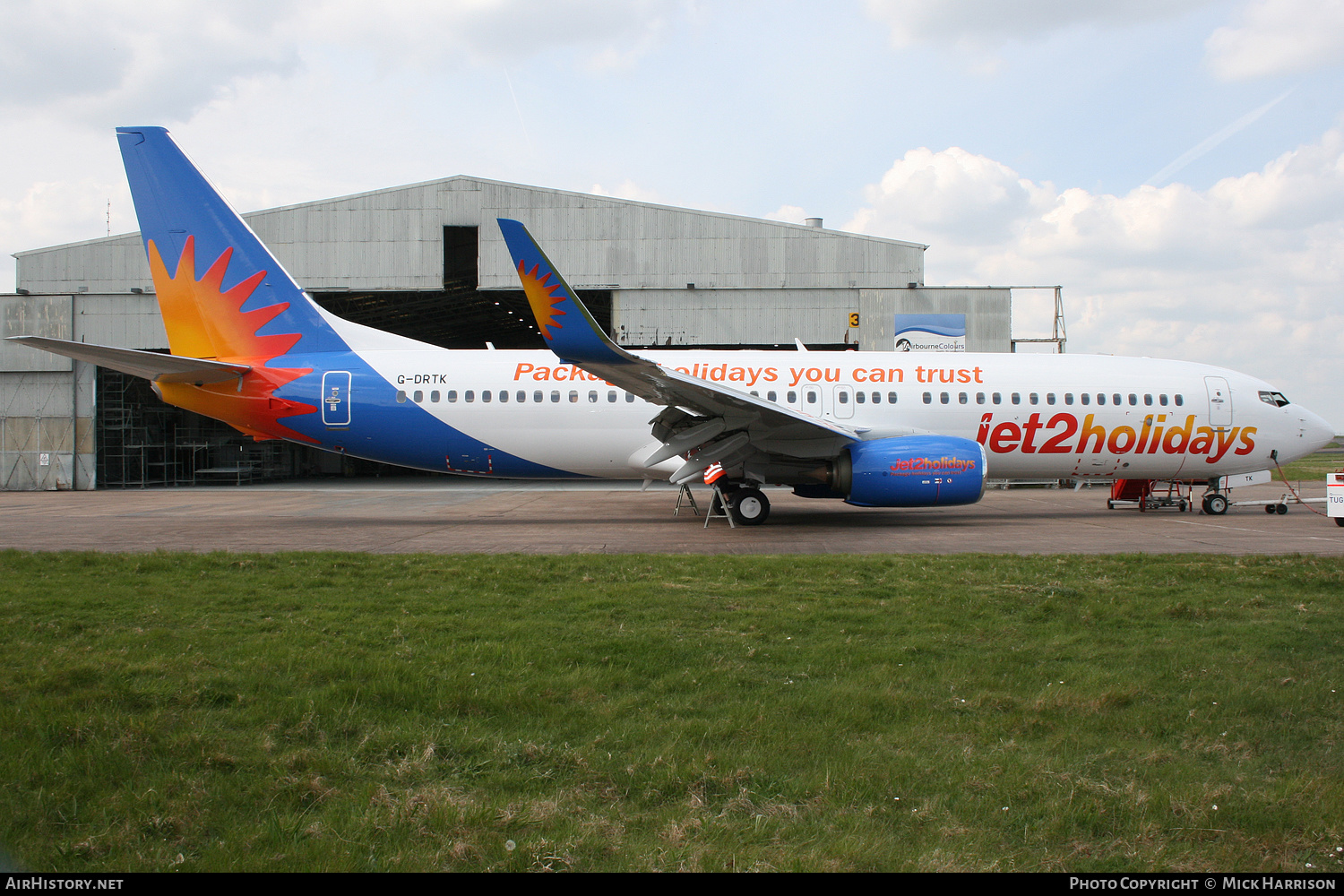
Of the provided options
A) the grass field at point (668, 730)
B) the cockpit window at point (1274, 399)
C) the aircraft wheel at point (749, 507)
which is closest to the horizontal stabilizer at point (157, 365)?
the grass field at point (668, 730)

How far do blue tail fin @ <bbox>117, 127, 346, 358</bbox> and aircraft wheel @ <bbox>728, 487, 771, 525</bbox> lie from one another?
7814mm

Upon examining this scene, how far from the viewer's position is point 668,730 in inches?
139

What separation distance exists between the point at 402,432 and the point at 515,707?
1088 centimetres

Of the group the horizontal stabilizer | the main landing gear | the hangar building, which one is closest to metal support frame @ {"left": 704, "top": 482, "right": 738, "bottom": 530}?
the main landing gear

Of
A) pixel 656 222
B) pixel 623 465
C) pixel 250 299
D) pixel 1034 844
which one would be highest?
pixel 656 222

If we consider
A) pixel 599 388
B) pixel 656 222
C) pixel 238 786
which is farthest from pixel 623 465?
pixel 656 222

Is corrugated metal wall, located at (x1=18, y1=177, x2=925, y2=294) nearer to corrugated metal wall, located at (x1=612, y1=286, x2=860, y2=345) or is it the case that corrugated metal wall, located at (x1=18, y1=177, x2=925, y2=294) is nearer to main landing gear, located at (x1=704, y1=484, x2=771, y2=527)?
corrugated metal wall, located at (x1=612, y1=286, x2=860, y2=345)

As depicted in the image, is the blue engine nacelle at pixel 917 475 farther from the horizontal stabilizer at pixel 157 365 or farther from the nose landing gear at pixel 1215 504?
the horizontal stabilizer at pixel 157 365

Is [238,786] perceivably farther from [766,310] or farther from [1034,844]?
[766,310]

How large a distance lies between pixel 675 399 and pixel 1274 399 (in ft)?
37.8

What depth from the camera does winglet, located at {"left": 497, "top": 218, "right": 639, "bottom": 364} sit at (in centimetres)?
985

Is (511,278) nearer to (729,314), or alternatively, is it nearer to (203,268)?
(729,314)

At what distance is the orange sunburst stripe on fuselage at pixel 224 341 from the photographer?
13367 mm

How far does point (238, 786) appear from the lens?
9.73 feet
